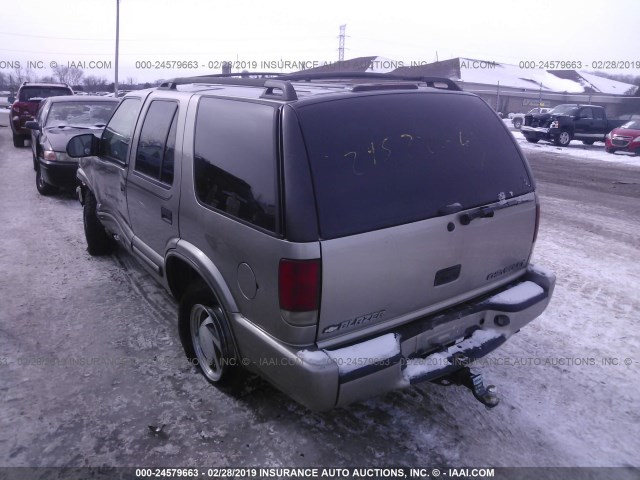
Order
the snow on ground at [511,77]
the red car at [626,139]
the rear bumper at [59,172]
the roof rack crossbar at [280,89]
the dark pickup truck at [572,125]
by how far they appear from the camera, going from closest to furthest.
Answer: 1. the roof rack crossbar at [280,89]
2. the rear bumper at [59,172]
3. the red car at [626,139]
4. the dark pickup truck at [572,125]
5. the snow on ground at [511,77]

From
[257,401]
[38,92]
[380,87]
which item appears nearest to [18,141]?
[38,92]

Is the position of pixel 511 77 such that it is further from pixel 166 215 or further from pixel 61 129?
pixel 166 215

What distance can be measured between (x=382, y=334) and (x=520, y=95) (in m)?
45.4

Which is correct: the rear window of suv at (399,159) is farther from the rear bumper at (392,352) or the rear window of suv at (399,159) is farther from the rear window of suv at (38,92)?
the rear window of suv at (38,92)

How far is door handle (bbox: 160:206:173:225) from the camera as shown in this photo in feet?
10.7

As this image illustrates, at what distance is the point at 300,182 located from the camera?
90.2 inches

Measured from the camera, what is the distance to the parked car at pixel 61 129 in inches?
318

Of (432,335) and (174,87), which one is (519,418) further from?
(174,87)

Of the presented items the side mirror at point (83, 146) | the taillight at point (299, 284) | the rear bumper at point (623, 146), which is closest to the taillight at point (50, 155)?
the side mirror at point (83, 146)

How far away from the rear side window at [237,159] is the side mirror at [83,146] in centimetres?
217

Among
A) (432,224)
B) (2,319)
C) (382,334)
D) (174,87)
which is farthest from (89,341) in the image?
(432,224)

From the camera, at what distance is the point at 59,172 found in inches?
316

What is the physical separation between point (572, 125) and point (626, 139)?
2864 millimetres

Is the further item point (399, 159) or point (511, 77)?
point (511, 77)
